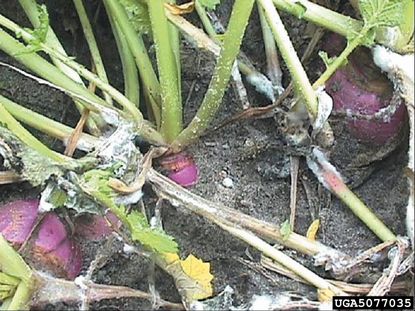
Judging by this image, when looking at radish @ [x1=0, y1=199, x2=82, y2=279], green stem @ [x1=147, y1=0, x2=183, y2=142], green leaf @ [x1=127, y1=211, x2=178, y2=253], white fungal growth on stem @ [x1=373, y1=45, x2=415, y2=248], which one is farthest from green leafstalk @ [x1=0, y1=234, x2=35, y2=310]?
white fungal growth on stem @ [x1=373, y1=45, x2=415, y2=248]

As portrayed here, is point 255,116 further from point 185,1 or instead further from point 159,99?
point 185,1

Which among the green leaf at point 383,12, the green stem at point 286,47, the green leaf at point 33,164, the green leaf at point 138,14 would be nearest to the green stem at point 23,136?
the green leaf at point 33,164

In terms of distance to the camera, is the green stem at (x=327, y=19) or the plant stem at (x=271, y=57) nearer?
the green stem at (x=327, y=19)

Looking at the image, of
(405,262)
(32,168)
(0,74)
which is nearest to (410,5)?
(405,262)

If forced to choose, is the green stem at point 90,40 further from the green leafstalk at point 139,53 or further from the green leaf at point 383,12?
the green leaf at point 383,12

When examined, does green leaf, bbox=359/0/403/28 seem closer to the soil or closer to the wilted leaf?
the soil
